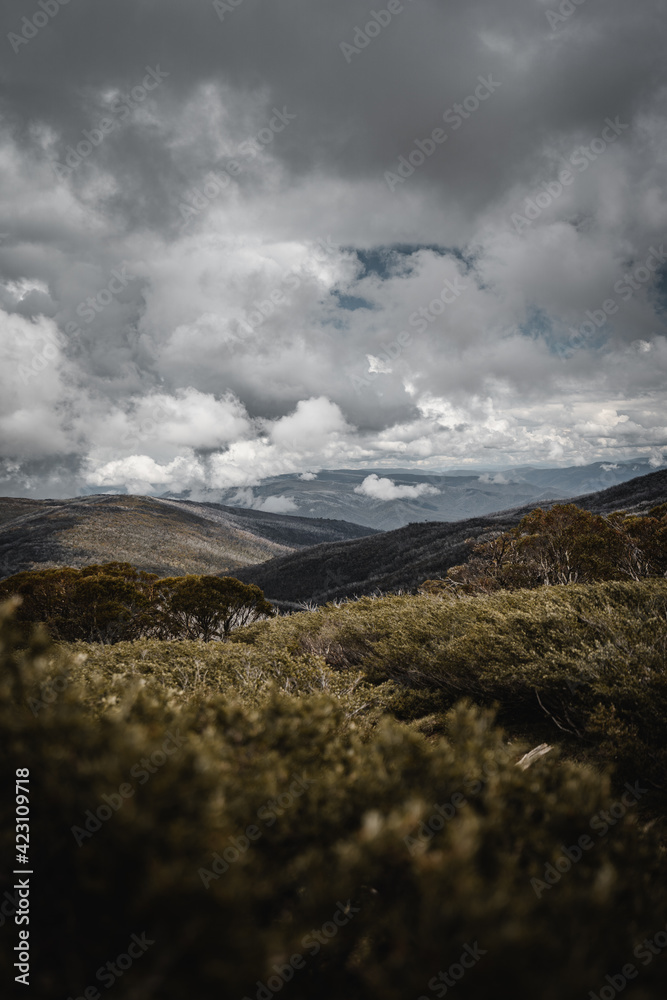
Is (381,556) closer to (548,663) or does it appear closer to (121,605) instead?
(121,605)

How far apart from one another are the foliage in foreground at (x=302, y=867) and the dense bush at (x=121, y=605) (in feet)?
57.8

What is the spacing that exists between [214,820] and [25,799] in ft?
3.40

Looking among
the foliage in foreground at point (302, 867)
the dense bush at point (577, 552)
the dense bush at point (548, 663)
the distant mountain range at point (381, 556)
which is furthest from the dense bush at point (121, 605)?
the distant mountain range at point (381, 556)

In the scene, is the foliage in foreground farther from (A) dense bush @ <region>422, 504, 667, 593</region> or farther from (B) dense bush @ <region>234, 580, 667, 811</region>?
(A) dense bush @ <region>422, 504, 667, 593</region>

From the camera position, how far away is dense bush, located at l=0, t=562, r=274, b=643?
789 inches

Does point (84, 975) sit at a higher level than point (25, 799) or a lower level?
lower

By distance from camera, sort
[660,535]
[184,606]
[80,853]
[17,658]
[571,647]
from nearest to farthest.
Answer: [80,853]
[17,658]
[571,647]
[660,535]
[184,606]

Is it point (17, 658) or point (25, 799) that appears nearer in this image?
point (25, 799)

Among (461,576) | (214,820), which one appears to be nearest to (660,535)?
(461,576)

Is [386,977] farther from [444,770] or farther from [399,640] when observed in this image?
[399,640]

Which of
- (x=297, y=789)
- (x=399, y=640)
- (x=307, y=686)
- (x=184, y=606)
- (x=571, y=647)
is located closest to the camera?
(x=297, y=789)

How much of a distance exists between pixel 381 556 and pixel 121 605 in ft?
377

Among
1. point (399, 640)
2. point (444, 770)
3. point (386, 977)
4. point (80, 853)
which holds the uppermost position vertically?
point (80, 853)

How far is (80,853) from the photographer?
1.83 metres
